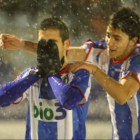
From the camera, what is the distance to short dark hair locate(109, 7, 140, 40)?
3303 millimetres

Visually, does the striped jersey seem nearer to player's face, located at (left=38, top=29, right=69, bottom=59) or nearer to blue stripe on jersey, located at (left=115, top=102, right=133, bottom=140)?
player's face, located at (left=38, top=29, right=69, bottom=59)

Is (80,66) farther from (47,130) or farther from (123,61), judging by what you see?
(123,61)

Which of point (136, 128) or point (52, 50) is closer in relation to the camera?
point (52, 50)

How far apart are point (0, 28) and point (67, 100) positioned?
347 centimetres

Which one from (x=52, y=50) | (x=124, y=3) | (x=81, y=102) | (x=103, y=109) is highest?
(x=124, y=3)

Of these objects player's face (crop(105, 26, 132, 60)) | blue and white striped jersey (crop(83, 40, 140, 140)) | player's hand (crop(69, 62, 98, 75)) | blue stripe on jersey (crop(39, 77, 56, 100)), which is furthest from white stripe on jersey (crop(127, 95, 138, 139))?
blue stripe on jersey (crop(39, 77, 56, 100))

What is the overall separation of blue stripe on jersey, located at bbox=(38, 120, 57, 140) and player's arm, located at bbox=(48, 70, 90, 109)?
15cm

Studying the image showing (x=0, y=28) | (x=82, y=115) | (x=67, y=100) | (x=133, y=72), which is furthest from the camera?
(x=0, y=28)

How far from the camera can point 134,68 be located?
3.23 m

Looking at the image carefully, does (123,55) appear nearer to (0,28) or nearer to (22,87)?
(22,87)

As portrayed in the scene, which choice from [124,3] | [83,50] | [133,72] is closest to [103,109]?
[124,3]

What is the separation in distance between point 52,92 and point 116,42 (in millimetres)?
619

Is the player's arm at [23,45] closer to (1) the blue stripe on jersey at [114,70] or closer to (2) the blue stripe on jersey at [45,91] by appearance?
(1) the blue stripe on jersey at [114,70]

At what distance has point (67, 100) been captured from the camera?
8.70 ft
